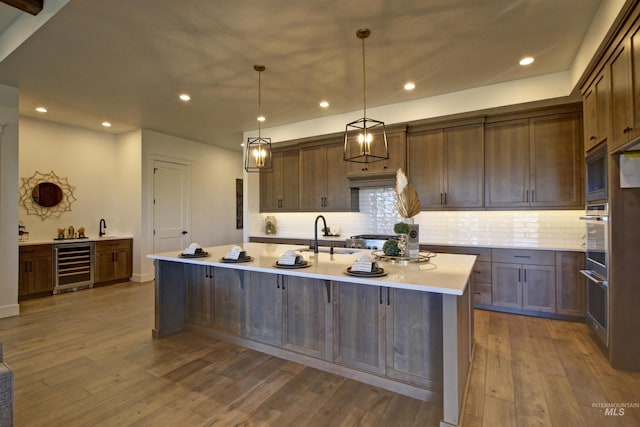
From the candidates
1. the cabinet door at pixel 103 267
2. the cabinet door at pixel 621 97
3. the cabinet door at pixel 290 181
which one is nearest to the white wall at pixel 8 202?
the cabinet door at pixel 103 267

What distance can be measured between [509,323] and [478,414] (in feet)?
6.61

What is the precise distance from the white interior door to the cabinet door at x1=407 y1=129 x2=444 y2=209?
4663mm

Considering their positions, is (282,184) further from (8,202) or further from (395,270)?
(395,270)

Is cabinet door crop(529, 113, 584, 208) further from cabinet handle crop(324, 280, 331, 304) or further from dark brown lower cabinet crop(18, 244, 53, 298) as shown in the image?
dark brown lower cabinet crop(18, 244, 53, 298)

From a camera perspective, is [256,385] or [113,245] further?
[113,245]

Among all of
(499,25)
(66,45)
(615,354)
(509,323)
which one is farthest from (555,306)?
(66,45)

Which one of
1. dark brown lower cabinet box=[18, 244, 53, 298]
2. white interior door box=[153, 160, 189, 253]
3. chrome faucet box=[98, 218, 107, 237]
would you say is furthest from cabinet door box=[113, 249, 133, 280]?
dark brown lower cabinet box=[18, 244, 53, 298]

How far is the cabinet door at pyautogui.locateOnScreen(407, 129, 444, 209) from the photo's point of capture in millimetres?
4469

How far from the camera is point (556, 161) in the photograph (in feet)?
12.7

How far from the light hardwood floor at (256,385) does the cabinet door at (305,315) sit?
17 cm

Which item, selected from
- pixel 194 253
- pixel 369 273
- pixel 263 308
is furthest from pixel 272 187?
pixel 369 273

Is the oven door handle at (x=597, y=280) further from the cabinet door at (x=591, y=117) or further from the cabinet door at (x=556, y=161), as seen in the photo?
the cabinet door at (x=591, y=117)

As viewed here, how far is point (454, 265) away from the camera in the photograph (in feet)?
7.86

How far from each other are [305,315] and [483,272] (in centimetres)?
269
